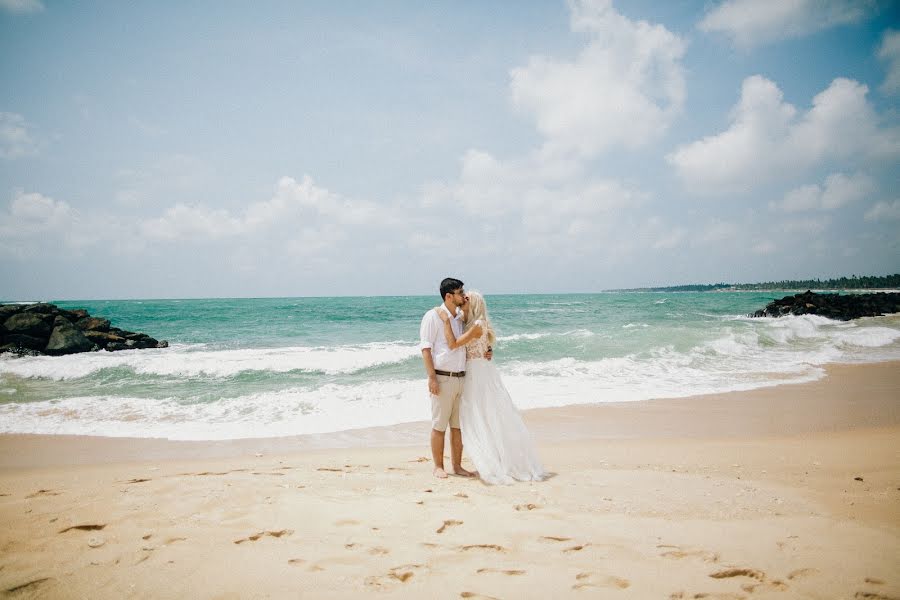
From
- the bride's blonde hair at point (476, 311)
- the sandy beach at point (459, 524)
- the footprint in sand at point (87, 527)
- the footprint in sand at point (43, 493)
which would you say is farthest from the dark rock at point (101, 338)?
the bride's blonde hair at point (476, 311)

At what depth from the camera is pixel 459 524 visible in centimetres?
354

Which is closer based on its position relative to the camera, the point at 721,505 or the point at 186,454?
the point at 721,505

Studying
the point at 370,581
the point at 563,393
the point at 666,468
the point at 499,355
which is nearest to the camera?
the point at 370,581

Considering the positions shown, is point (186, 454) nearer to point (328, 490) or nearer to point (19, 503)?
point (19, 503)

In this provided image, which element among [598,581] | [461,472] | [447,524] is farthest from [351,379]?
[598,581]

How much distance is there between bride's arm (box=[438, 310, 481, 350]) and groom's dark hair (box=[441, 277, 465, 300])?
25 cm

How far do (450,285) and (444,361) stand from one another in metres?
0.90

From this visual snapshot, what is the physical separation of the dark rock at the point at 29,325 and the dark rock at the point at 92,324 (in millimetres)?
2695

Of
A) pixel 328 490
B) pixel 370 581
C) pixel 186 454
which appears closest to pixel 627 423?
pixel 328 490

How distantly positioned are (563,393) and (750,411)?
3767 mm

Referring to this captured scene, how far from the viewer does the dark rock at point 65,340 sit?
19442mm

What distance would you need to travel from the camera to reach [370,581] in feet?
8.85

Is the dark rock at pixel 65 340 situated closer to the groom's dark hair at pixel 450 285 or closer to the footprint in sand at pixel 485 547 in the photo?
the groom's dark hair at pixel 450 285

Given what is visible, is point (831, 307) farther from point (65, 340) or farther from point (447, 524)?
point (65, 340)
